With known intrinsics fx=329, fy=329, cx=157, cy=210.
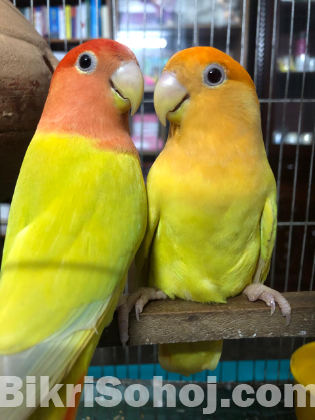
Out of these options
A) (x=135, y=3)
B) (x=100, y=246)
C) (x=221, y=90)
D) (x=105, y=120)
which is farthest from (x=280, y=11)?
(x=100, y=246)

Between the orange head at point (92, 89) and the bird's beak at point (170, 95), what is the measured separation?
4 centimetres

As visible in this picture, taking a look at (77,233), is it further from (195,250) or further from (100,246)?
(195,250)

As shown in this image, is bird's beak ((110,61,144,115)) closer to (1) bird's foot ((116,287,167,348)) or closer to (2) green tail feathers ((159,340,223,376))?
(1) bird's foot ((116,287,167,348))

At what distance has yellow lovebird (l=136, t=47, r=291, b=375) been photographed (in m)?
0.57

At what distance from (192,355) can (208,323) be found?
0.60 ft

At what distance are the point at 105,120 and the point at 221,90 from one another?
0.21 meters

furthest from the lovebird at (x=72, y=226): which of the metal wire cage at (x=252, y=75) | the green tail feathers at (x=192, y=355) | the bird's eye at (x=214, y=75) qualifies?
the metal wire cage at (x=252, y=75)

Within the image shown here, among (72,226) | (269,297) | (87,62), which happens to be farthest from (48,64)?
(269,297)

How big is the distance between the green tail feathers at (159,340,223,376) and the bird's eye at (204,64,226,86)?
534 mm

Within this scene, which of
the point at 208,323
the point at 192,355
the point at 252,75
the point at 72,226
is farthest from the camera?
the point at 252,75

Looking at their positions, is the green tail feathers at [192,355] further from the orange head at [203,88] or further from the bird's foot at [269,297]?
the orange head at [203,88]

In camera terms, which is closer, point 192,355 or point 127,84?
point 127,84

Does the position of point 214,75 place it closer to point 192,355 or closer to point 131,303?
point 131,303

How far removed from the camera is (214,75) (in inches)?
22.3
